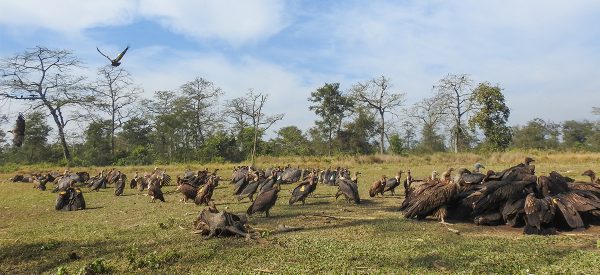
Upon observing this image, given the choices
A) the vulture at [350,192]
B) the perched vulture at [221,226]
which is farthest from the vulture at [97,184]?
the perched vulture at [221,226]

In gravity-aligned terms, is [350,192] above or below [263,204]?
above

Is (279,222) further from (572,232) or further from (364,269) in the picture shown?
(572,232)

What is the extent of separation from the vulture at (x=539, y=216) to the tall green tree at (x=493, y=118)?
33.9 meters

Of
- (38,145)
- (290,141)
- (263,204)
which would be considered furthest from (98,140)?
(263,204)

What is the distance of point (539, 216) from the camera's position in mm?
7926

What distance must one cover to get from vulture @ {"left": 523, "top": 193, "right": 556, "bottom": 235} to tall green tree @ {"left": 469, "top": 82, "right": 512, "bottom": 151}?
33.9 metres

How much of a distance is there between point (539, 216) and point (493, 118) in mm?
35296

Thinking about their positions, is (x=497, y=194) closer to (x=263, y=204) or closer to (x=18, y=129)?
(x=263, y=204)

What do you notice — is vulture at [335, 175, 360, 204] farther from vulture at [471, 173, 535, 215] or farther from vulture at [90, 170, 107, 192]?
vulture at [90, 170, 107, 192]

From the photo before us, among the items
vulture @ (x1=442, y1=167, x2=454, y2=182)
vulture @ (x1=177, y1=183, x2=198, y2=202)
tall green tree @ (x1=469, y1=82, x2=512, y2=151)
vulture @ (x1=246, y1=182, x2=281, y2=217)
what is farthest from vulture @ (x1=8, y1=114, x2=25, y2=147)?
tall green tree @ (x1=469, y1=82, x2=512, y2=151)

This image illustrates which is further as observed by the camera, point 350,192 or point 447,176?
point 350,192

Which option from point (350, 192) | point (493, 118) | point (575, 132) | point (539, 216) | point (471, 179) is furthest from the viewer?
point (575, 132)

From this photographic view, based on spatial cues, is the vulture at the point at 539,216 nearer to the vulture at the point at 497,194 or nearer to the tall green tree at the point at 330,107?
the vulture at the point at 497,194

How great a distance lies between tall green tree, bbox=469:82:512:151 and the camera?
40.3 meters
